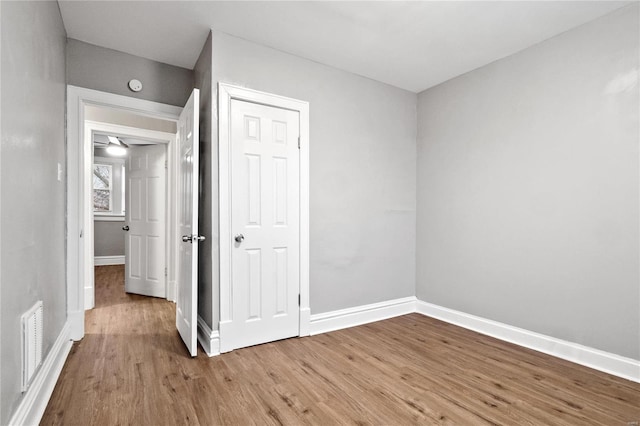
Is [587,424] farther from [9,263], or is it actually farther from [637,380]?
[9,263]

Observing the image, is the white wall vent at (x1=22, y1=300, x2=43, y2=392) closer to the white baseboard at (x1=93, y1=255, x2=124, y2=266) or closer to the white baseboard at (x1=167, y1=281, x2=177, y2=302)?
the white baseboard at (x1=167, y1=281, x2=177, y2=302)

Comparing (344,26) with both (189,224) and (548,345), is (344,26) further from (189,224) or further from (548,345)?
(548,345)

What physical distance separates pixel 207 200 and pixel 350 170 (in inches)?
58.3

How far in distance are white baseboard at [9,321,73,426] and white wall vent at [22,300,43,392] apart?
0.09 meters

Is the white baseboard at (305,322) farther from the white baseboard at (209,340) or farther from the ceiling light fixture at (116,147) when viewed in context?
the ceiling light fixture at (116,147)

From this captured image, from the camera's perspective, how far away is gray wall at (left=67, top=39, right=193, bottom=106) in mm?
2861

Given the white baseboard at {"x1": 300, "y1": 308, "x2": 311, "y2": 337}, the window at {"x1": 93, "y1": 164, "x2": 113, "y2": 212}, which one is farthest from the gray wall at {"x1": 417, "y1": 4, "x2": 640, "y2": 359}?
the window at {"x1": 93, "y1": 164, "x2": 113, "y2": 212}

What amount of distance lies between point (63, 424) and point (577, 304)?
3525 millimetres

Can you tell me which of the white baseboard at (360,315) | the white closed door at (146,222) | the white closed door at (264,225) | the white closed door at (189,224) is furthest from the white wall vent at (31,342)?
the white closed door at (146,222)

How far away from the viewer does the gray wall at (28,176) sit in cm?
136

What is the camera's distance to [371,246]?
3547 millimetres

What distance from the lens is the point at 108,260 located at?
24.2 ft

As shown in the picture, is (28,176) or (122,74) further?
(122,74)

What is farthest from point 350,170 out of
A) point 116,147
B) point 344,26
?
point 116,147
